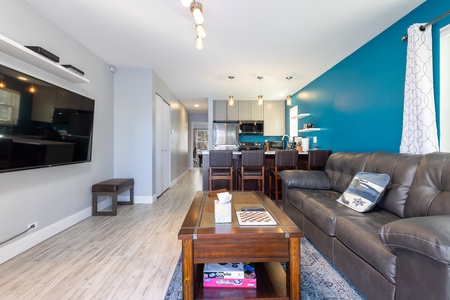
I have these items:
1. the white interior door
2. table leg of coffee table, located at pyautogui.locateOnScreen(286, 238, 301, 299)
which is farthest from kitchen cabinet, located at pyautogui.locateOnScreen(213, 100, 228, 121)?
table leg of coffee table, located at pyautogui.locateOnScreen(286, 238, 301, 299)

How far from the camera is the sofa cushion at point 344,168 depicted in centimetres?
253

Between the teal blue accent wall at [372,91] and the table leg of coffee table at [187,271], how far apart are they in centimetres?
263

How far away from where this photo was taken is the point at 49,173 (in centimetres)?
258

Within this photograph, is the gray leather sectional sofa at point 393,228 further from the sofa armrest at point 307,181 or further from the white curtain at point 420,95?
the white curtain at point 420,95

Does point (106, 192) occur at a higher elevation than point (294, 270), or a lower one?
higher

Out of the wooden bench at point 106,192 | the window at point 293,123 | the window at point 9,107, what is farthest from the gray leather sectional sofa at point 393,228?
the window at point 293,123

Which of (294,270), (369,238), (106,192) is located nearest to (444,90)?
(369,238)

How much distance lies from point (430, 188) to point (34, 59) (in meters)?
3.65

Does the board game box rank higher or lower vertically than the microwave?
lower

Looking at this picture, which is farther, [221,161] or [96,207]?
[221,161]

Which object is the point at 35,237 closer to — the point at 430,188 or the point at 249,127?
the point at 430,188

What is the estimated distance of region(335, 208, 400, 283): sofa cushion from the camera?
1.26 m

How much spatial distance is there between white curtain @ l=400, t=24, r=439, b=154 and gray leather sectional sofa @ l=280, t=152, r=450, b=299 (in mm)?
296

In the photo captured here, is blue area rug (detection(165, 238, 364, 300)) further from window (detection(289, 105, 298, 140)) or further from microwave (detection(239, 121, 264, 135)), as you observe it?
microwave (detection(239, 121, 264, 135))
